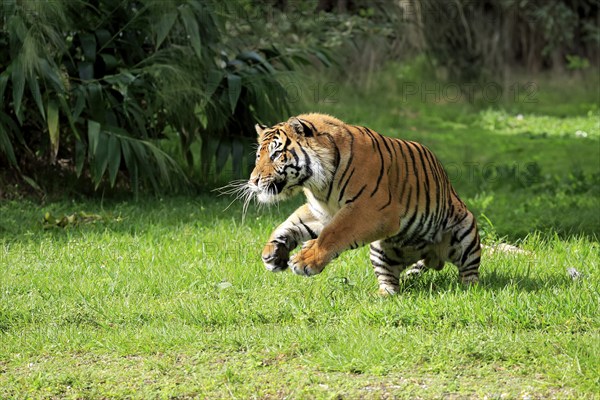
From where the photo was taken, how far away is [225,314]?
5.53 m

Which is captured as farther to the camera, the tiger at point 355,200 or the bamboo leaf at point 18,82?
the bamboo leaf at point 18,82

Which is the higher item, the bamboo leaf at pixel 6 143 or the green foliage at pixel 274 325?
the bamboo leaf at pixel 6 143

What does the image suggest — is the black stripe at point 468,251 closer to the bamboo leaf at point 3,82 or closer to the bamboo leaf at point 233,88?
the bamboo leaf at point 233,88

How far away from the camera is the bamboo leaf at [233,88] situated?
922 cm

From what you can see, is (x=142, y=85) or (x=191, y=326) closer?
(x=191, y=326)

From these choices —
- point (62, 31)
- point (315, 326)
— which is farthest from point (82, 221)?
point (315, 326)

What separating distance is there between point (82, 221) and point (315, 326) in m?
3.43

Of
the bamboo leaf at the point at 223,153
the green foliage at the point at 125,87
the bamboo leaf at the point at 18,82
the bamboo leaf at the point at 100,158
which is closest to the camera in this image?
the bamboo leaf at the point at 18,82

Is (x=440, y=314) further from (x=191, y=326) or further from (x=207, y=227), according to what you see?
(x=207, y=227)

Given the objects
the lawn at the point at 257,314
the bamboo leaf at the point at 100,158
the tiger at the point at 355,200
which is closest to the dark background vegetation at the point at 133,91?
the bamboo leaf at the point at 100,158

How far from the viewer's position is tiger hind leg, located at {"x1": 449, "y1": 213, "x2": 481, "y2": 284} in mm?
5934

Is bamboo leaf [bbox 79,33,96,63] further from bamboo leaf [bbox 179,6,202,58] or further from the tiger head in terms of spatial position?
the tiger head

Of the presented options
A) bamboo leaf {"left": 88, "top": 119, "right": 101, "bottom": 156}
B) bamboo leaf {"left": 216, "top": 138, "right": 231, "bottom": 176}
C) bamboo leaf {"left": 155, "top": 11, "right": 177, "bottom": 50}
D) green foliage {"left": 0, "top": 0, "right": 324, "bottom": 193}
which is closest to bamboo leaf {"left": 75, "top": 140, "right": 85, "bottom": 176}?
green foliage {"left": 0, "top": 0, "right": 324, "bottom": 193}

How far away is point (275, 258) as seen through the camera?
16.9 feet
